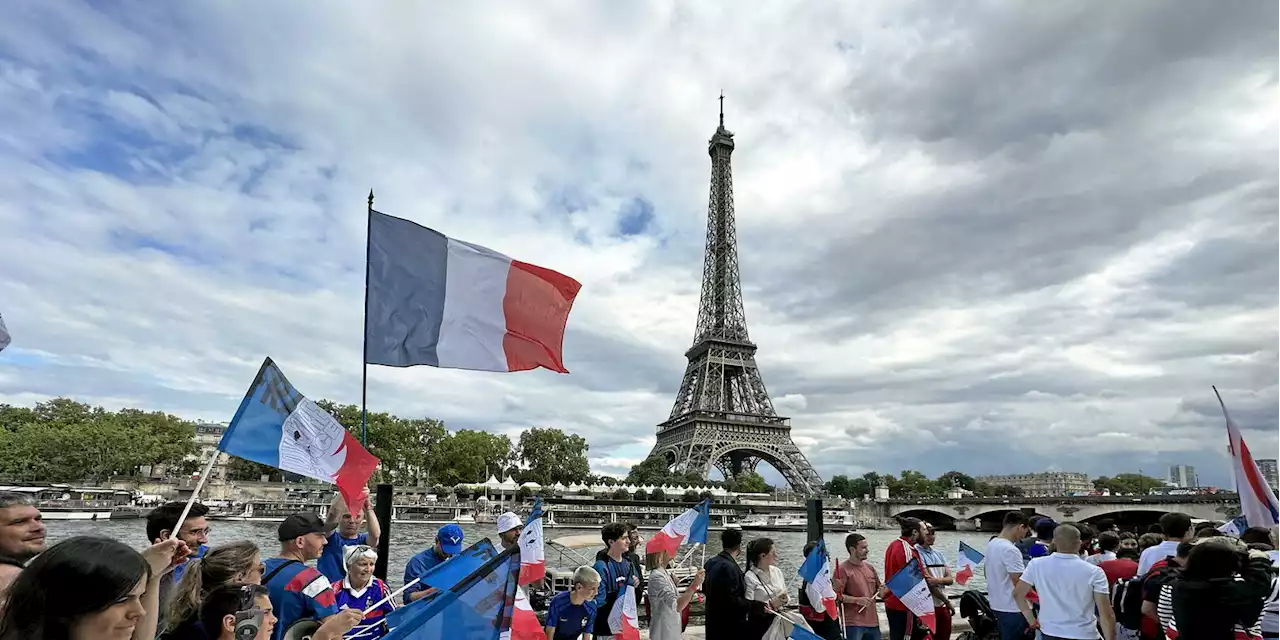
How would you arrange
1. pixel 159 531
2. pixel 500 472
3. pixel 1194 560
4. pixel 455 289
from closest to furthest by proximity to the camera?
pixel 159 531, pixel 1194 560, pixel 455 289, pixel 500 472

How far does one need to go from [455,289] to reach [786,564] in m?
26.1

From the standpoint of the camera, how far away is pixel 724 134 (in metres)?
88.5

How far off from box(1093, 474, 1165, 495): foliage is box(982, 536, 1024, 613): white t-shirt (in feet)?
418

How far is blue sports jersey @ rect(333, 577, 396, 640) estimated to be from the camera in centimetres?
385

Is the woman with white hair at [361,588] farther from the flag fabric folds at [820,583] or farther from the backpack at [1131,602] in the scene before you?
the backpack at [1131,602]

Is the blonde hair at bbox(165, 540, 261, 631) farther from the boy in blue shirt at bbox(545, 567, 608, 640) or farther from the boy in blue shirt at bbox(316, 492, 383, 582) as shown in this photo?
the boy in blue shirt at bbox(545, 567, 608, 640)

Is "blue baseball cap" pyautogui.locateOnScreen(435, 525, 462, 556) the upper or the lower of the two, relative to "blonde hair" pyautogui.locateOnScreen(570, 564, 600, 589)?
upper

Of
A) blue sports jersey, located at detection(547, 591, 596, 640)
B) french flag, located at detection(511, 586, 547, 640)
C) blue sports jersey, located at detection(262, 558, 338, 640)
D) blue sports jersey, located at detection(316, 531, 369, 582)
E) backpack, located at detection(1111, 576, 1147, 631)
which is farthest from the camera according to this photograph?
backpack, located at detection(1111, 576, 1147, 631)

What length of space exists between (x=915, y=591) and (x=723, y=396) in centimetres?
6637

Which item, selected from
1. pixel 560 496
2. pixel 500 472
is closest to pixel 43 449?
pixel 500 472

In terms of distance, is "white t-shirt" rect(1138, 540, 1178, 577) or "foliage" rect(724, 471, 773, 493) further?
"foliage" rect(724, 471, 773, 493)

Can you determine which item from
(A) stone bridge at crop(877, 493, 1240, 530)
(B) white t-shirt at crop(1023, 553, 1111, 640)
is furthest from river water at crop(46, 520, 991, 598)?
(B) white t-shirt at crop(1023, 553, 1111, 640)

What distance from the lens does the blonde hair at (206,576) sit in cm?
301

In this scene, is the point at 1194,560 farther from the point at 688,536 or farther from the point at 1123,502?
the point at 1123,502
